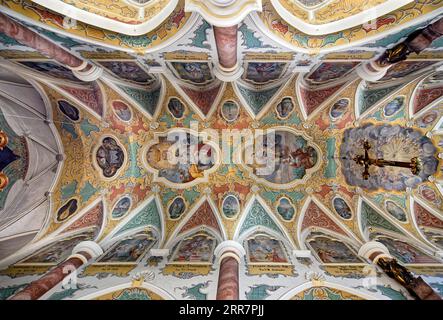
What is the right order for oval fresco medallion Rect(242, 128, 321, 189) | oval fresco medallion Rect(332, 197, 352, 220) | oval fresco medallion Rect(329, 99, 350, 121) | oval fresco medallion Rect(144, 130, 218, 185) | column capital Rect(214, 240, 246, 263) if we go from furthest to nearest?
A: oval fresco medallion Rect(144, 130, 218, 185), oval fresco medallion Rect(242, 128, 321, 189), oval fresco medallion Rect(332, 197, 352, 220), oval fresco medallion Rect(329, 99, 350, 121), column capital Rect(214, 240, 246, 263)

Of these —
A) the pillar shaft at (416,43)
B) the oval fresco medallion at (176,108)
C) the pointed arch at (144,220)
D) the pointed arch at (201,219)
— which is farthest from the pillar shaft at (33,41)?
the pillar shaft at (416,43)

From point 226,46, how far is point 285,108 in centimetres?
385

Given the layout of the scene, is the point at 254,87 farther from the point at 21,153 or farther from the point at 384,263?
the point at 21,153

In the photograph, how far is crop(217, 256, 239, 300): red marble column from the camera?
15.9ft

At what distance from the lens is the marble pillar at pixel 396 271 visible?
461cm

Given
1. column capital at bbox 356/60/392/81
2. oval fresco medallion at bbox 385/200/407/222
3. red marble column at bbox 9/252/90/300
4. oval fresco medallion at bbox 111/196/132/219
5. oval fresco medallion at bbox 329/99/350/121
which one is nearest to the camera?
red marble column at bbox 9/252/90/300

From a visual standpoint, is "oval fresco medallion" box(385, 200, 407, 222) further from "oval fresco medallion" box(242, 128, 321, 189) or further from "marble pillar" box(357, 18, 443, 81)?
"marble pillar" box(357, 18, 443, 81)

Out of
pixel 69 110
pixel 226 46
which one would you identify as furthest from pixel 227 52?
pixel 69 110

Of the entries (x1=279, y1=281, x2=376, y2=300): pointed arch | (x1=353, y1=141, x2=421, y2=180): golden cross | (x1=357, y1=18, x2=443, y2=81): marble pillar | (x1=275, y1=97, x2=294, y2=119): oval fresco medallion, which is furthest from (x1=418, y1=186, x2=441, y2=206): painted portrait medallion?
(x1=275, y1=97, x2=294, y2=119): oval fresco medallion

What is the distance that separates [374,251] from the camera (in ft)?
20.4

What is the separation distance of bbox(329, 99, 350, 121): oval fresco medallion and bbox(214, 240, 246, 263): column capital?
5338 millimetres

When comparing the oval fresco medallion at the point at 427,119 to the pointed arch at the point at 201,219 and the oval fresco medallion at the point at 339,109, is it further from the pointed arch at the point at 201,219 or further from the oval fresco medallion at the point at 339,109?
the pointed arch at the point at 201,219

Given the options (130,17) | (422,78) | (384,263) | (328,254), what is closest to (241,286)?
(328,254)
